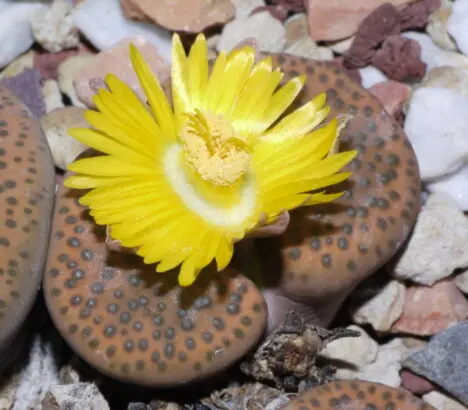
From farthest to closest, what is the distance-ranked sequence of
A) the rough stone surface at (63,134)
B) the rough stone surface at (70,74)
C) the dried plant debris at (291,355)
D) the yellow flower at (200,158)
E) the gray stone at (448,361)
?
1. the rough stone surface at (70,74)
2. the rough stone surface at (63,134)
3. the gray stone at (448,361)
4. the dried plant debris at (291,355)
5. the yellow flower at (200,158)

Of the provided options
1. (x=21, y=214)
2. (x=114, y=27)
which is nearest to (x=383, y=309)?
(x=21, y=214)

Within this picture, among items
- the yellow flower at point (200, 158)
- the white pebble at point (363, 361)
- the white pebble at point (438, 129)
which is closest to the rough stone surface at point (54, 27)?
the yellow flower at point (200, 158)

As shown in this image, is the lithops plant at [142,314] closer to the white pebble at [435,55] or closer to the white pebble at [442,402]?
the white pebble at [442,402]

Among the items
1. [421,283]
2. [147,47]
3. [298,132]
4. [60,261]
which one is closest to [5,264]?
[60,261]

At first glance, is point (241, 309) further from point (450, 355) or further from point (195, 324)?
point (450, 355)

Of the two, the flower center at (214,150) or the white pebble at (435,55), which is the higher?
the flower center at (214,150)

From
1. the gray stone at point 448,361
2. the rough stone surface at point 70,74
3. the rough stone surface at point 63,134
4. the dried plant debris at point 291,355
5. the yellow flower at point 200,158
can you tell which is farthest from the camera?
the rough stone surface at point 70,74

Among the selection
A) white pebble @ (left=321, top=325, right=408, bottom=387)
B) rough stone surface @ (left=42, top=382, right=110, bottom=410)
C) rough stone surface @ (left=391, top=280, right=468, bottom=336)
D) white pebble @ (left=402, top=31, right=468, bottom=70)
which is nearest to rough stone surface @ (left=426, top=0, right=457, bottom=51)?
white pebble @ (left=402, top=31, right=468, bottom=70)
